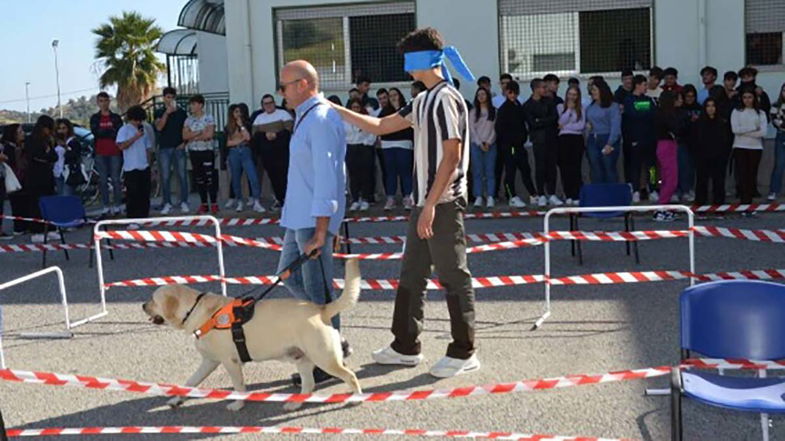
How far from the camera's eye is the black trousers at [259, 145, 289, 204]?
52.6 ft

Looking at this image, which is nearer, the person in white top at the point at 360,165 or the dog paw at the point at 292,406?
the dog paw at the point at 292,406

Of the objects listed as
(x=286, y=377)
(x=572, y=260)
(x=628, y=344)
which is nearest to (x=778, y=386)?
(x=628, y=344)

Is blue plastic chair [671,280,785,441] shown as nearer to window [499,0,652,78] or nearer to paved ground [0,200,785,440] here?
paved ground [0,200,785,440]

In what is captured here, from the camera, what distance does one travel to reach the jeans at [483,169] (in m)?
15.5

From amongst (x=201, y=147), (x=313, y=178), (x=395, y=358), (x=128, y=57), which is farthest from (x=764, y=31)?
(x=128, y=57)

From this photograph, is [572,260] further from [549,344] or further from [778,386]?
[778,386]

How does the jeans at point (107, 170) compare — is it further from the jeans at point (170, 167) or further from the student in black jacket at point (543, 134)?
the student in black jacket at point (543, 134)

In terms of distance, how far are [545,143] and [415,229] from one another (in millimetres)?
8977

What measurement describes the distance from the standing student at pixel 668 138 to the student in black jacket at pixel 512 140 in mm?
1906

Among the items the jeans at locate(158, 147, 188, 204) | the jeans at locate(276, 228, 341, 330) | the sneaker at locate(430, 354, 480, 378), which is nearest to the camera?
the jeans at locate(276, 228, 341, 330)

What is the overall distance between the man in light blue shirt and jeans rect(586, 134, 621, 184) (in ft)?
30.4

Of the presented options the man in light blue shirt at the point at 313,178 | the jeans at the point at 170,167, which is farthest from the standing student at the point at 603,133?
the man in light blue shirt at the point at 313,178

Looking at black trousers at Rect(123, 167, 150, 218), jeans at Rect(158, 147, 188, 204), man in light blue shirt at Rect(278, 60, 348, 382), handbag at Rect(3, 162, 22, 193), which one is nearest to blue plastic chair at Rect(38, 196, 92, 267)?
handbag at Rect(3, 162, 22, 193)

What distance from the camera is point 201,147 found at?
53.5 ft
